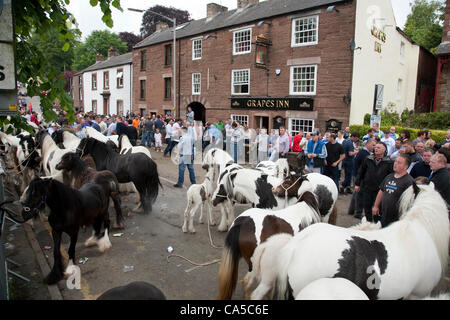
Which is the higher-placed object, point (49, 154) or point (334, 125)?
point (334, 125)

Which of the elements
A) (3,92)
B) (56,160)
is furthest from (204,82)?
(3,92)

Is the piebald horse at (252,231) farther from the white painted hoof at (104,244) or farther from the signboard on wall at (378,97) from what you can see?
the signboard on wall at (378,97)

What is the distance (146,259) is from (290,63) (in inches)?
591

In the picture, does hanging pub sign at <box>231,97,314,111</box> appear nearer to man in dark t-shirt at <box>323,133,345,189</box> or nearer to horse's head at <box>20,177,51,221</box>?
man in dark t-shirt at <box>323,133,345,189</box>

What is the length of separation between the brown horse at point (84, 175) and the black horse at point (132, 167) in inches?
43.6

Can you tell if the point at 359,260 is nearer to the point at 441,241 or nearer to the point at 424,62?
the point at 441,241

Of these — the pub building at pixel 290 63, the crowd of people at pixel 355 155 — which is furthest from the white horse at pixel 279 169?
the pub building at pixel 290 63

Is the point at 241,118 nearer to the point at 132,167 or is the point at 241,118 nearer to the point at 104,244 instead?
the point at 132,167

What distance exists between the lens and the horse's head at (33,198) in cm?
423

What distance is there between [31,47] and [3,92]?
1.29 metres

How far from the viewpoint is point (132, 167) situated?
7.58 meters

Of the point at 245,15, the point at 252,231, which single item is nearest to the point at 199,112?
the point at 245,15

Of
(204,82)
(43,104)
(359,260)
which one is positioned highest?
(204,82)

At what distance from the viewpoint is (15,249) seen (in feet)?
18.5
